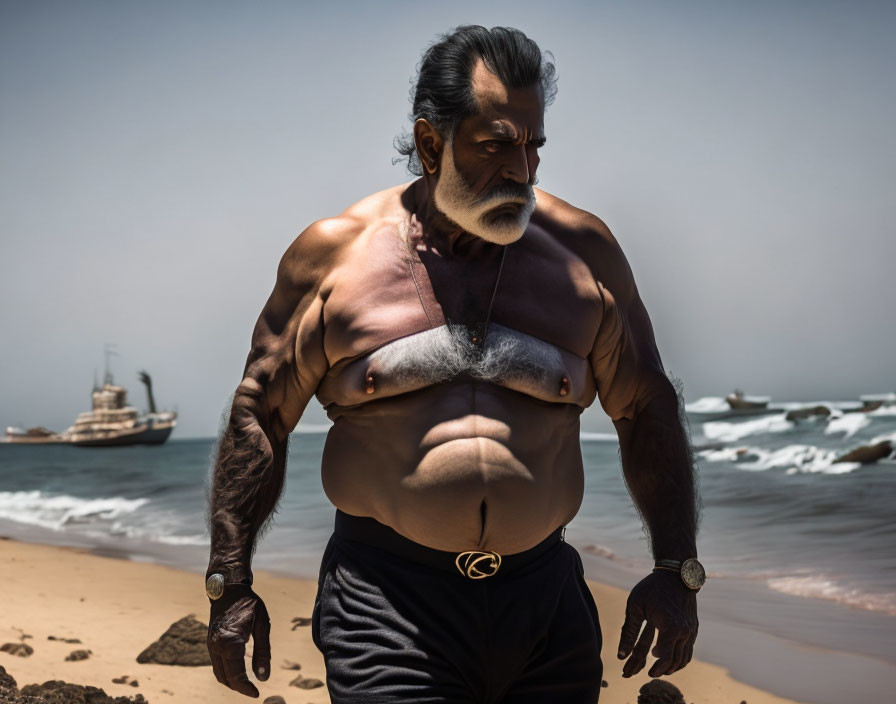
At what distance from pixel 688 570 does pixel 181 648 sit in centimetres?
303

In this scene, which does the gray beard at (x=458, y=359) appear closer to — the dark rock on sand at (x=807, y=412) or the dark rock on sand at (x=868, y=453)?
the dark rock on sand at (x=868, y=453)

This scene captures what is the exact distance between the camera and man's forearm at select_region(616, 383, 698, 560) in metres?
2.40

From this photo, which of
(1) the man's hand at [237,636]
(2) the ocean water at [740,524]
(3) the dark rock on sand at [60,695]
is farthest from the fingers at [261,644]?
(3) the dark rock on sand at [60,695]

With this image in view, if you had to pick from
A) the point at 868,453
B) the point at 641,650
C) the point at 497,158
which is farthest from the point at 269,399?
the point at 868,453

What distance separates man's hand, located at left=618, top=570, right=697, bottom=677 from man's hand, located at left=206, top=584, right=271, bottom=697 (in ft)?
2.37

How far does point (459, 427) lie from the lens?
2.21 meters

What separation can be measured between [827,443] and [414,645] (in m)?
10.5

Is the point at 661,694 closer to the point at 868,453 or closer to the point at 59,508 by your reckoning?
the point at 868,453

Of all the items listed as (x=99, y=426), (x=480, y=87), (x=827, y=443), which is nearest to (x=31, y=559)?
(x=480, y=87)

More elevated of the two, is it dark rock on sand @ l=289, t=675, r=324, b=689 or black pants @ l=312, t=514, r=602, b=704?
black pants @ l=312, t=514, r=602, b=704

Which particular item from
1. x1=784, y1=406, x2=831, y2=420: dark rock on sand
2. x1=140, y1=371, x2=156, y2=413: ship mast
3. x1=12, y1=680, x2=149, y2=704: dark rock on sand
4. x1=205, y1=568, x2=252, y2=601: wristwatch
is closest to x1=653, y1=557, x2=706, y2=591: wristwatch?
x1=205, y1=568, x2=252, y2=601: wristwatch

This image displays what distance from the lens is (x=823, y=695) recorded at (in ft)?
15.5

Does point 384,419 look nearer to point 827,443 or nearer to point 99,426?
point 827,443

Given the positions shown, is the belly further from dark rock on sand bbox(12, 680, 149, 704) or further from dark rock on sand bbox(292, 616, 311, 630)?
dark rock on sand bbox(292, 616, 311, 630)
